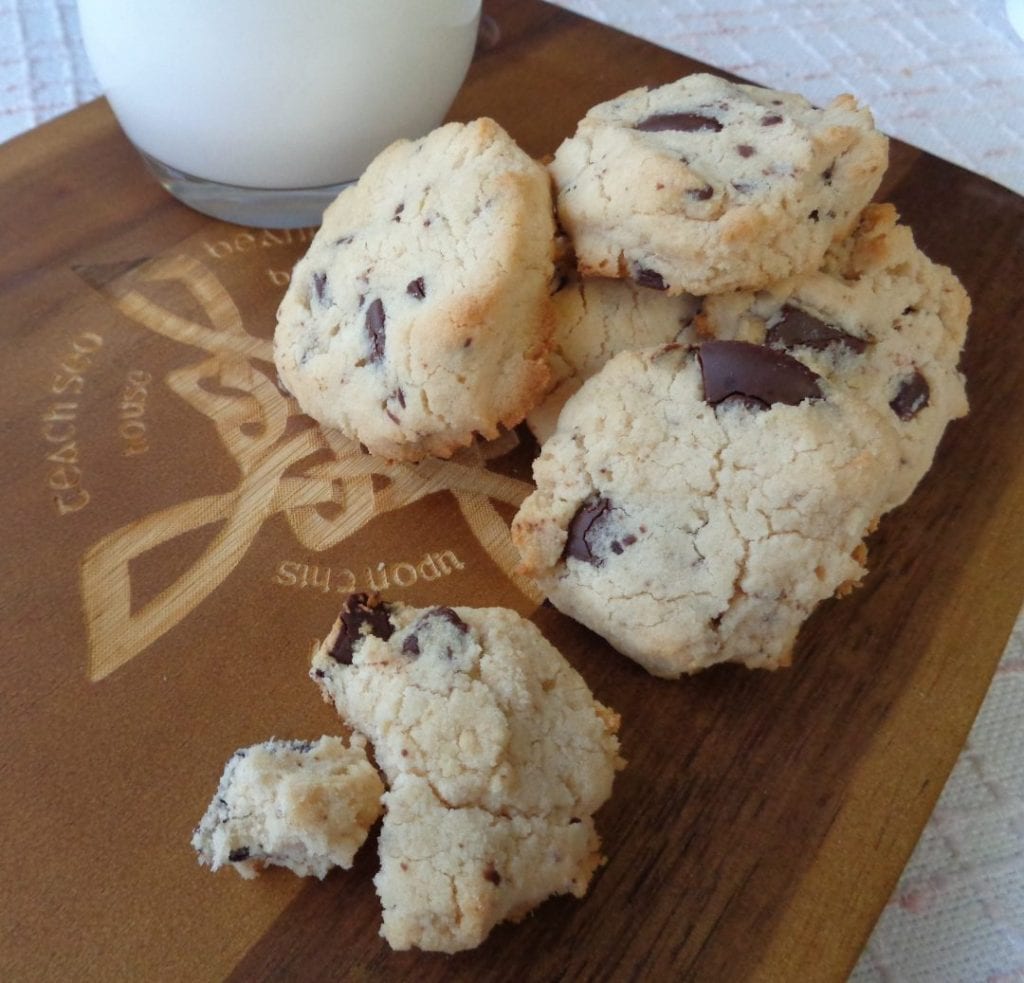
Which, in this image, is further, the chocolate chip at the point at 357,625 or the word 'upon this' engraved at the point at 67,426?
the word 'upon this' engraved at the point at 67,426

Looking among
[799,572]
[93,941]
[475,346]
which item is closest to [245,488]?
[475,346]

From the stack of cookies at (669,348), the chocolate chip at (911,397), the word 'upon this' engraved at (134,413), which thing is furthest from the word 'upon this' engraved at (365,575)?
the chocolate chip at (911,397)

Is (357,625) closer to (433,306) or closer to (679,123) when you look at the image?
(433,306)

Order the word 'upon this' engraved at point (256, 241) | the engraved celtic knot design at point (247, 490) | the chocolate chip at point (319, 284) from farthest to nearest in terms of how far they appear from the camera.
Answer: the word 'upon this' engraved at point (256, 241) < the chocolate chip at point (319, 284) < the engraved celtic knot design at point (247, 490)

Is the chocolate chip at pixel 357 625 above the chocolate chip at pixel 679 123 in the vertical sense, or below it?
below

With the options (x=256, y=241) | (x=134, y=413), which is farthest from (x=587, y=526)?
(x=256, y=241)

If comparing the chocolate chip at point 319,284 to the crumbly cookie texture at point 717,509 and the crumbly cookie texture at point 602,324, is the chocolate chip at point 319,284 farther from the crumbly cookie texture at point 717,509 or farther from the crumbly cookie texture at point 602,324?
the crumbly cookie texture at point 717,509

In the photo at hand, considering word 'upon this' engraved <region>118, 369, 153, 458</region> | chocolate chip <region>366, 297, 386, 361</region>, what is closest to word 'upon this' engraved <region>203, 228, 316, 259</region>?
word 'upon this' engraved <region>118, 369, 153, 458</region>
